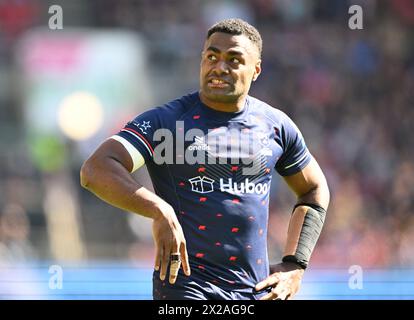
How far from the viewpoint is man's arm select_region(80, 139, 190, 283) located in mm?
5129

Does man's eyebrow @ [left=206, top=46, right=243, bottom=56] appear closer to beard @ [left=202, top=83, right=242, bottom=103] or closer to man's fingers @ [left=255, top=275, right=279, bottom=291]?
beard @ [left=202, top=83, right=242, bottom=103]

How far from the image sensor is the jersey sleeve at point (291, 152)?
6059 mm

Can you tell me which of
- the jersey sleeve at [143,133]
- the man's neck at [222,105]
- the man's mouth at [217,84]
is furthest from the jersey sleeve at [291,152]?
the jersey sleeve at [143,133]

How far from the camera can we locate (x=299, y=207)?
6.25m

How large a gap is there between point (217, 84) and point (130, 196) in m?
0.92

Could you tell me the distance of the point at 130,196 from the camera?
17.5 ft

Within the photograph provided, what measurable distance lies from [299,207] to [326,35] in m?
14.0

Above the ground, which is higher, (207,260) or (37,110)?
(37,110)

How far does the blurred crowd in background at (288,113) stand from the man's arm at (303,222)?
7766 millimetres

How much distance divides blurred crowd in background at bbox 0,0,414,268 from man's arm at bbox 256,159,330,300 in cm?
777

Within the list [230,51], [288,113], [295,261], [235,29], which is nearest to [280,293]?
[295,261]
